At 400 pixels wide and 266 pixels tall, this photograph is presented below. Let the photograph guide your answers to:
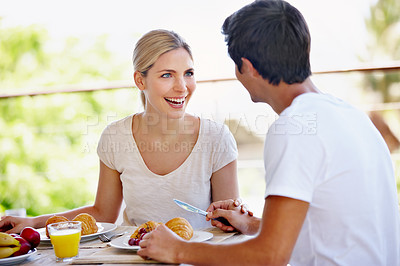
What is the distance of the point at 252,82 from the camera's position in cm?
126

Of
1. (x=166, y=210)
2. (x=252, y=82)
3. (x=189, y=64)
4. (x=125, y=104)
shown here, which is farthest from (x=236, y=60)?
(x=125, y=104)

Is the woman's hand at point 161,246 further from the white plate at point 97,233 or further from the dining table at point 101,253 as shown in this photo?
the white plate at point 97,233

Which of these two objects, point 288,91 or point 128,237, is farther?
point 128,237

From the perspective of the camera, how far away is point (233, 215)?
1481 mm

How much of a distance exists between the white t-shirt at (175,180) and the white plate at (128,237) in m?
0.51

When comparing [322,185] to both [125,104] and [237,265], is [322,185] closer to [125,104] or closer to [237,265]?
[237,265]

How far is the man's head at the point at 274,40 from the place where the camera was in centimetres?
117

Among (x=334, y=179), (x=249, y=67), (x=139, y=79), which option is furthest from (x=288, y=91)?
(x=139, y=79)

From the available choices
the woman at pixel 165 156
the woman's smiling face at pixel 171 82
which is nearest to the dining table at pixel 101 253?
the woman at pixel 165 156

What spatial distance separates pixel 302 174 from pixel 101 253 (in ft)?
2.02

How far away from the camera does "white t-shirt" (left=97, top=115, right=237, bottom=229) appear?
77.2 inches

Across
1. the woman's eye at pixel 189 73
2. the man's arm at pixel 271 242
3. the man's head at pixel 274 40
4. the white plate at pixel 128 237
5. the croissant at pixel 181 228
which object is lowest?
the white plate at pixel 128 237

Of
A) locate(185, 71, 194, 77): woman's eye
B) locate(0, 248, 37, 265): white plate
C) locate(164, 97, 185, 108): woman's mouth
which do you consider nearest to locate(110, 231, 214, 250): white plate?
locate(0, 248, 37, 265): white plate

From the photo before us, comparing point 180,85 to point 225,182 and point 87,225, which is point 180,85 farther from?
point 87,225
